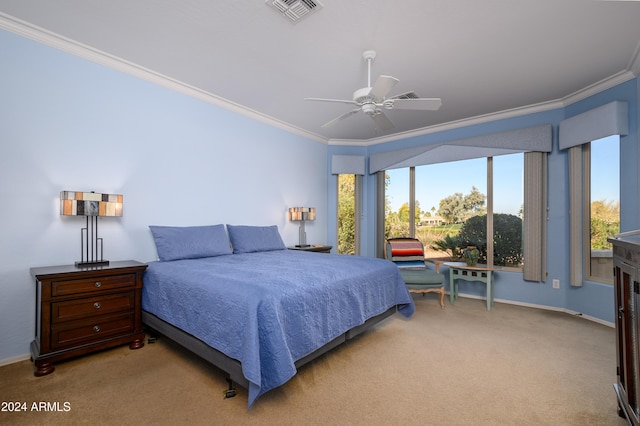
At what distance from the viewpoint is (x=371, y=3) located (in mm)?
2197

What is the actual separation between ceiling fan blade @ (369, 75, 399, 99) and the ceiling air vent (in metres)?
0.72

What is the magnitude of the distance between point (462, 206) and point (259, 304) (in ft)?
13.8

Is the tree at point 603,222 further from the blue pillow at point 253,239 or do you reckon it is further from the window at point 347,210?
the blue pillow at point 253,239

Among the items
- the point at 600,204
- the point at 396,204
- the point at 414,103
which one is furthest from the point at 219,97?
the point at 600,204

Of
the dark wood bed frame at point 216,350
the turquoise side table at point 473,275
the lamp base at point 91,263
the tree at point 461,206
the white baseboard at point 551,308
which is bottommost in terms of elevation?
the white baseboard at point 551,308

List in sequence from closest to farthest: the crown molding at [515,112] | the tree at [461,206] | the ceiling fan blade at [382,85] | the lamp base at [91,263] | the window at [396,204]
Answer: the ceiling fan blade at [382,85] < the lamp base at [91,263] < the crown molding at [515,112] < the tree at [461,206] < the window at [396,204]

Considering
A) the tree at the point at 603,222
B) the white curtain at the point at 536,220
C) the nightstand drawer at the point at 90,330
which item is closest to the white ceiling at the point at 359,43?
the white curtain at the point at 536,220

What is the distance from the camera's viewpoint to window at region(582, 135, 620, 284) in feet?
11.2

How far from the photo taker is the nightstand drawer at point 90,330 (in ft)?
7.39

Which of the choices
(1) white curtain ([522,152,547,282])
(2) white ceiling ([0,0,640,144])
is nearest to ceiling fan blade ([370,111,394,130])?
(2) white ceiling ([0,0,640,144])

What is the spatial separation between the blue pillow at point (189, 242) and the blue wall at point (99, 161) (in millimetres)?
271

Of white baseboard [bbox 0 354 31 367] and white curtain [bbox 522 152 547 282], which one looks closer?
white baseboard [bbox 0 354 31 367]

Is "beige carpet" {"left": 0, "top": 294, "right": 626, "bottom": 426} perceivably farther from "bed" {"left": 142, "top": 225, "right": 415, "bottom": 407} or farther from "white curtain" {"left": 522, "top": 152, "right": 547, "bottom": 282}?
"white curtain" {"left": 522, "top": 152, "right": 547, "bottom": 282}

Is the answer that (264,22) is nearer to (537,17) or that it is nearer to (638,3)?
(537,17)
